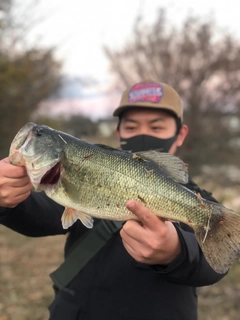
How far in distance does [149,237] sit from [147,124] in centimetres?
117

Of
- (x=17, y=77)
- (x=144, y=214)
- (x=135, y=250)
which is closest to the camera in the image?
(x=144, y=214)

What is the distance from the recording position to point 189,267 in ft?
5.87

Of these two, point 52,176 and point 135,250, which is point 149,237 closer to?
point 135,250

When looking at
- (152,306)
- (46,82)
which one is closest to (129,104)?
(152,306)

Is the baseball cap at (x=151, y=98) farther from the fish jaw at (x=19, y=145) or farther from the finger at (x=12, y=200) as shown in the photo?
the finger at (x=12, y=200)

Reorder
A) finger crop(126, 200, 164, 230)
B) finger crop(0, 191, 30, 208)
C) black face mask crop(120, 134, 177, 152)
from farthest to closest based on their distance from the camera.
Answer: black face mask crop(120, 134, 177, 152)
finger crop(0, 191, 30, 208)
finger crop(126, 200, 164, 230)

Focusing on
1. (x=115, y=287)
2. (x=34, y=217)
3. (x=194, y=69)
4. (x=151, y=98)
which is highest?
(x=194, y=69)

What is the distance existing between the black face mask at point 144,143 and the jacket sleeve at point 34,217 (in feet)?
2.19

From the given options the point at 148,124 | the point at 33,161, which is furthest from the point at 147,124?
the point at 33,161

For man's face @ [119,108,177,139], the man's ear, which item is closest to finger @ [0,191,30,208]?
man's face @ [119,108,177,139]

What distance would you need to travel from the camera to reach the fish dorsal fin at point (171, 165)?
1.85 m

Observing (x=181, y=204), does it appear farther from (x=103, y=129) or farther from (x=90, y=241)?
(x=103, y=129)

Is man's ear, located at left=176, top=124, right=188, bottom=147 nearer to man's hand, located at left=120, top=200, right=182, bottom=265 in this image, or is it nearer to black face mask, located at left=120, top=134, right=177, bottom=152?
black face mask, located at left=120, top=134, right=177, bottom=152

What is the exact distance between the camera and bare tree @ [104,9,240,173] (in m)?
10.9
